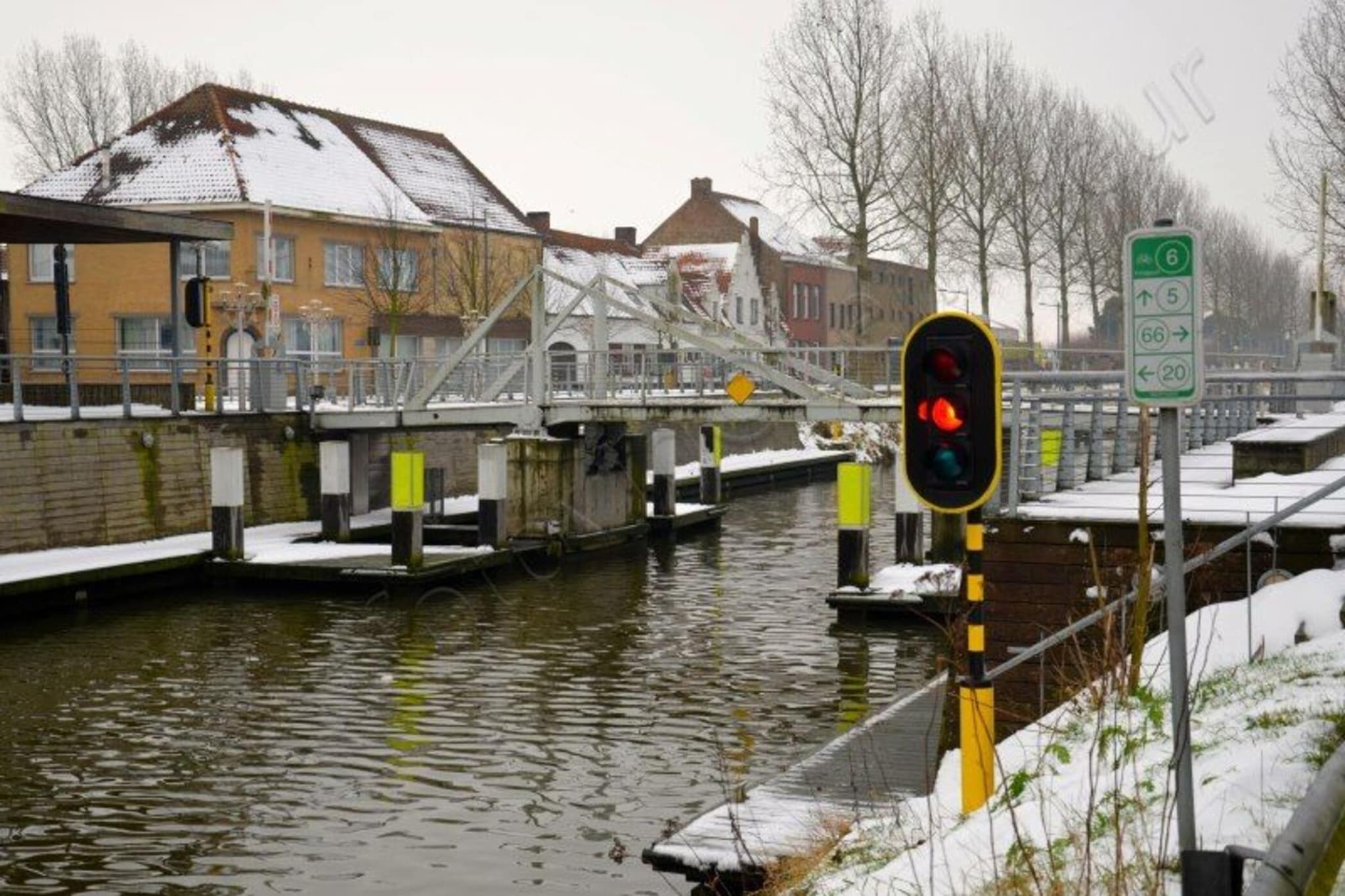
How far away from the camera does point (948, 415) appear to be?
7.06m

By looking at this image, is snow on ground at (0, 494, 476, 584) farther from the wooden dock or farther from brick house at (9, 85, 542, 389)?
the wooden dock

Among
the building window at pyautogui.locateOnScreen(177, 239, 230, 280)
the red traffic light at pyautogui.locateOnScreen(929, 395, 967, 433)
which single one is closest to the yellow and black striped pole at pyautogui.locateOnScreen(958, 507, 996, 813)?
the red traffic light at pyautogui.locateOnScreen(929, 395, 967, 433)

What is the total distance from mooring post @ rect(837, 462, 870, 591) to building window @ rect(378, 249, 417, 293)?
25.2 m

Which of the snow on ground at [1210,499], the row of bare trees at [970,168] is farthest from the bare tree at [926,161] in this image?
the snow on ground at [1210,499]

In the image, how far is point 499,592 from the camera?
968 inches

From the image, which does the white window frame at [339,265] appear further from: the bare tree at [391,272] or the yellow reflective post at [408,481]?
the yellow reflective post at [408,481]

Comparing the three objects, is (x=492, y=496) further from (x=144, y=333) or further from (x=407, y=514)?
(x=144, y=333)

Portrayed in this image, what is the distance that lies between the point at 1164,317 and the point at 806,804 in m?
5.51

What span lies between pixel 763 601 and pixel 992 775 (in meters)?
15.9

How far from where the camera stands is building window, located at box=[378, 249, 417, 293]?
46125 millimetres

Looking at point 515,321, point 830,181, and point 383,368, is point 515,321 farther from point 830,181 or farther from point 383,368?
point 383,368

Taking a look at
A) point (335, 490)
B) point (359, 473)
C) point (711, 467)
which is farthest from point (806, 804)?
point (711, 467)

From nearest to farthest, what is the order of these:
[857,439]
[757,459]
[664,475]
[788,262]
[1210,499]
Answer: [1210,499] < [664,475] < [757,459] < [857,439] < [788,262]

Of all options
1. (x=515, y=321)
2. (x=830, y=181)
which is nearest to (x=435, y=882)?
(x=830, y=181)
